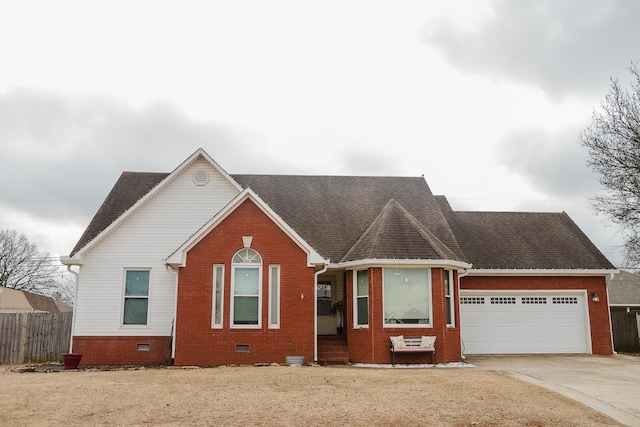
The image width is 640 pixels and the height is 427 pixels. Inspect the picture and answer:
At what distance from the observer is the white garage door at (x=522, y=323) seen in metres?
21.2

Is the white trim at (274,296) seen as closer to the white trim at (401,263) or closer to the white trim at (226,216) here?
the white trim at (226,216)

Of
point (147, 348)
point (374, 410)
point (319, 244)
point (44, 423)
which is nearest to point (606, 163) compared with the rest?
point (319, 244)

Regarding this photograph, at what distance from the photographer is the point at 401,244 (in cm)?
1838

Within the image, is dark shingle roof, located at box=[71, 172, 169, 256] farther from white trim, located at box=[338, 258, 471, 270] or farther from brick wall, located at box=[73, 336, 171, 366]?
white trim, located at box=[338, 258, 471, 270]

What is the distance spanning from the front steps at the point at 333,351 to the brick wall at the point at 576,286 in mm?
5487

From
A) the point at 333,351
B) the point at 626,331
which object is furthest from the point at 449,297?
the point at 626,331

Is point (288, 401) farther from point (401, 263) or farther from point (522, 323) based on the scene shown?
point (522, 323)

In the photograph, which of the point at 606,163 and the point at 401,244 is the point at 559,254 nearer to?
the point at 606,163

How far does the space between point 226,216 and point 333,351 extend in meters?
5.34

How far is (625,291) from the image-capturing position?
3519 centimetres

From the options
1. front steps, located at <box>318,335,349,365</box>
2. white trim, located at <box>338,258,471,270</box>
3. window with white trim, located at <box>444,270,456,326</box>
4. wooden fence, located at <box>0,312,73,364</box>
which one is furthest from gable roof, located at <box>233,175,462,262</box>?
wooden fence, located at <box>0,312,73,364</box>

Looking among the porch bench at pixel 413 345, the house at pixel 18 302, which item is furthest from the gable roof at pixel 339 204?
the house at pixel 18 302

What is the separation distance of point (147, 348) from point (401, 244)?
29.1ft

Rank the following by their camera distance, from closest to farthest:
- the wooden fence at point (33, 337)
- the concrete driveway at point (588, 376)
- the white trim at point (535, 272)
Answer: the concrete driveway at point (588, 376)
the wooden fence at point (33, 337)
the white trim at point (535, 272)
